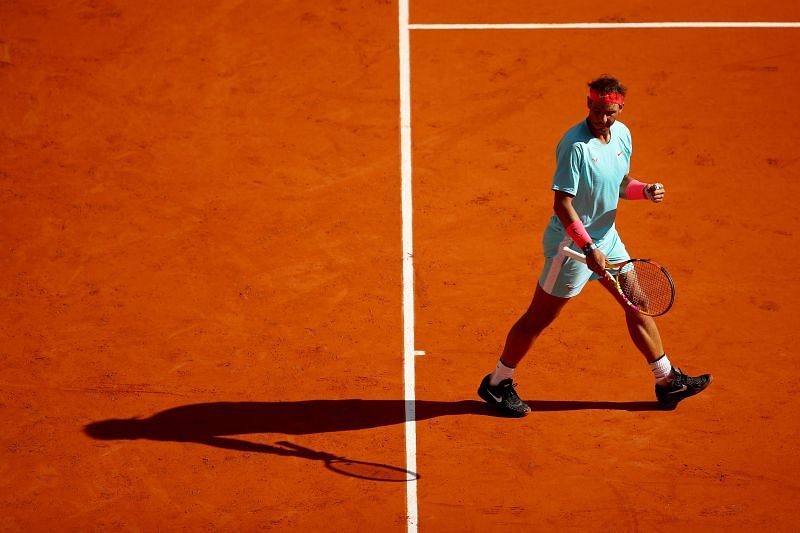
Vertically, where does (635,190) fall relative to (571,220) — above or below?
above

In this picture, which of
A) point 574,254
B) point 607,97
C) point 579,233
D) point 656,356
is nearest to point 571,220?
point 579,233

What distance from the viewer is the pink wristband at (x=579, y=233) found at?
22.0ft

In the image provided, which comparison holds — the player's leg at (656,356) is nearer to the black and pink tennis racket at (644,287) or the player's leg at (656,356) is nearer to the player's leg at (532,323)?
the black and pink tennis racket at (644,287)

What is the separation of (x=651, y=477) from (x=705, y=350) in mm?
1366

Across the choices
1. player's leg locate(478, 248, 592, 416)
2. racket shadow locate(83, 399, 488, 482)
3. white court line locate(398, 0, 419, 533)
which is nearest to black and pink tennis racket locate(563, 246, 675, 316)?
player's leg locate(478, 248, 592, 416)

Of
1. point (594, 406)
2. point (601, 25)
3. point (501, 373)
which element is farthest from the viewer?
point (601, 25)

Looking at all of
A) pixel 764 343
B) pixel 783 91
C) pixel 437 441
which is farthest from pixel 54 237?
pixel 783 91

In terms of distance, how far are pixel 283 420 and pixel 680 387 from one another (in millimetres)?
2662

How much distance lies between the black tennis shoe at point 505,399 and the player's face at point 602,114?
6.05ft

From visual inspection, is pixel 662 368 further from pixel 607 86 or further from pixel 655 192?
pixel 607 86

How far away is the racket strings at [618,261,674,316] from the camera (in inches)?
278

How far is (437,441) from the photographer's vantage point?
24.6 feet

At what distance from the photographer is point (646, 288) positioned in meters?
7.12

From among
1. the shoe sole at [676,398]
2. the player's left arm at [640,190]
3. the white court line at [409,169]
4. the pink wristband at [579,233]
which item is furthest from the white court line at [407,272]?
the player's left arm at [640,190]
